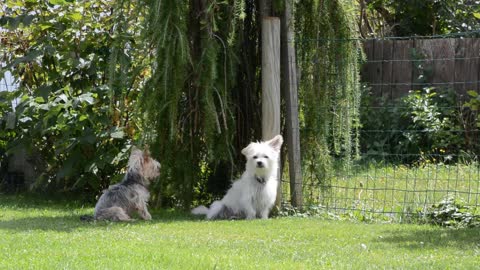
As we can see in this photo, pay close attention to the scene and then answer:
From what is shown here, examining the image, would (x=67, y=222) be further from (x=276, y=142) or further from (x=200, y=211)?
(x=276, y=142)

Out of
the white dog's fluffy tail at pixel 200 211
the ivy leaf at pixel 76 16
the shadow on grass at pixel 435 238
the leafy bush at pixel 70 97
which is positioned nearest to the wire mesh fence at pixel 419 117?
the white dog's fluffy tail at pixel 200 211

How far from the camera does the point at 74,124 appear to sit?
9984 millimetres

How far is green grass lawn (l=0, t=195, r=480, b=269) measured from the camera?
5.65 meters

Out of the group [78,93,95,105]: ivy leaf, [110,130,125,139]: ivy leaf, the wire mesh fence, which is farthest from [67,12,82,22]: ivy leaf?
the wire mesh fence

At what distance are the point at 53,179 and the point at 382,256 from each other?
5.84 m

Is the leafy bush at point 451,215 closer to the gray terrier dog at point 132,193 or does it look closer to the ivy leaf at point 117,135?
the gray terrier dog at point 132,193

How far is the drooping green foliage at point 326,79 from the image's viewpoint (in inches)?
346

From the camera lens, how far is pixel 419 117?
1241cm

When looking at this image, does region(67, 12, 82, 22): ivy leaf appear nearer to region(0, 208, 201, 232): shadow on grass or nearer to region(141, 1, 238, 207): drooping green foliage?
region(141, 1, 238, 207): drooping green foliage

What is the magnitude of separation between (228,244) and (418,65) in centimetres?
737

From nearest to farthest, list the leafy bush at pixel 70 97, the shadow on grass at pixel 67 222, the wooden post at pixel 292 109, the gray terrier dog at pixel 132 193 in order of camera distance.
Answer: the shadow on grass at pixel 67 222 → the gray terrier dog at pixel 132 193 → the wooden post at pixel 292 109 → the leafy bush at pixel 70 97

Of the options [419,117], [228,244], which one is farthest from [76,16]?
[419,117]

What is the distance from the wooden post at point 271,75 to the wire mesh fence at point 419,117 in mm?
1366

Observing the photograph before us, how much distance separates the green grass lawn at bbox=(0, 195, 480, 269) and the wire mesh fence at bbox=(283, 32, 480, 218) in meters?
2.27
